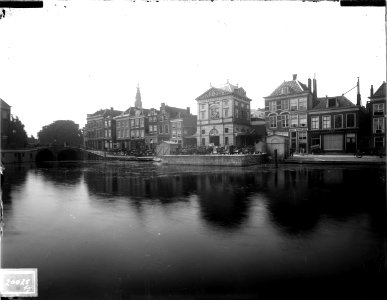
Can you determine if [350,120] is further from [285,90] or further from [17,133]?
[17,133]

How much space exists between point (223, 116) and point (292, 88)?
1264 cm

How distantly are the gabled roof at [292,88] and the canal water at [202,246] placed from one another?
1344 inches

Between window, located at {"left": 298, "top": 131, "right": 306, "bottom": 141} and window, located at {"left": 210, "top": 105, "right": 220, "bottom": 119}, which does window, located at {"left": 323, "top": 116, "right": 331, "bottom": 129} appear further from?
window, located at {"left": 210, "top": 105, "right": 220, "bottom": 119}

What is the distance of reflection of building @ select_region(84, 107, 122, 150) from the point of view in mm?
69562

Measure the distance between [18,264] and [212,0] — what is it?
6449 mm

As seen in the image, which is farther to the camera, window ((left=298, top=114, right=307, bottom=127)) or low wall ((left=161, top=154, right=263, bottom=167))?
window ((left=298, top=114, right=307, bottom=127))

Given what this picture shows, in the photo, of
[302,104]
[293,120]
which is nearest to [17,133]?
[293,120]

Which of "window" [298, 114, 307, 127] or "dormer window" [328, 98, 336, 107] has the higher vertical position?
"dormer window" [328, 98, 336, 107]

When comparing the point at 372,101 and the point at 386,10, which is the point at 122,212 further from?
the point at 372,101

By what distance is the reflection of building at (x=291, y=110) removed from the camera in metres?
43.3

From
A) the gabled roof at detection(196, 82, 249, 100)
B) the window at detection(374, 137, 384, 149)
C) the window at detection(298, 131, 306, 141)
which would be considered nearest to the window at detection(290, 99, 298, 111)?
the window at detection(298, 131, 306, 141)

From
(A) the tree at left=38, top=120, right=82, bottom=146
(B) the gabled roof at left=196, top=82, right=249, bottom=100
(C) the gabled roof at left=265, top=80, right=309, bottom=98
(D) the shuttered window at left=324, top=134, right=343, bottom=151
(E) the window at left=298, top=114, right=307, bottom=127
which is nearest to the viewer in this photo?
(D) the shuttered window at left=324, top=134, right=343, bottom=151

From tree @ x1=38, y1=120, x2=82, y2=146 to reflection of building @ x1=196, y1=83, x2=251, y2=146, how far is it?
4019 centimetres

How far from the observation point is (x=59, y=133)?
236ft
